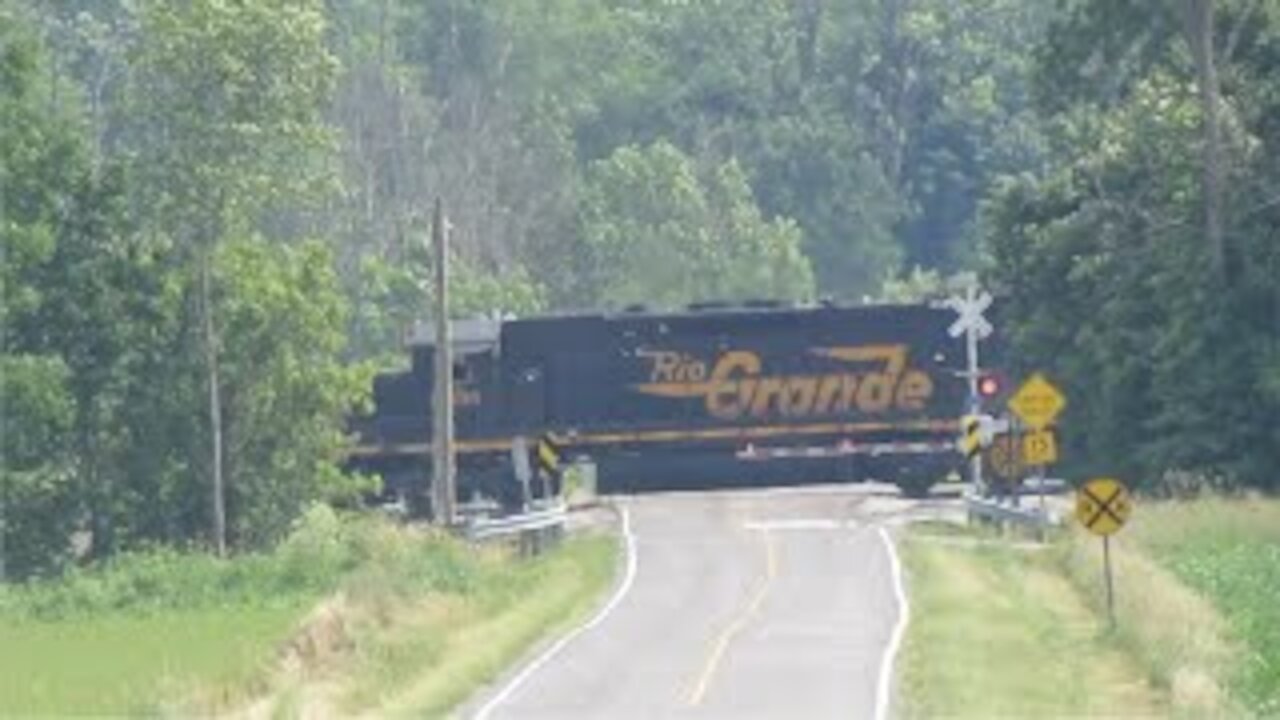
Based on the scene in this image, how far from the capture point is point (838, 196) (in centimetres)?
15625

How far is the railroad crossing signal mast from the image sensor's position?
80988mm

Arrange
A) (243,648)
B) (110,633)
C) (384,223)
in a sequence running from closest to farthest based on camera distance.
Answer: (243,648) → (110,633) → (384,223)

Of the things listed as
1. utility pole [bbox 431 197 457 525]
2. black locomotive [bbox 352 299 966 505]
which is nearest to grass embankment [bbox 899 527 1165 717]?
utility pole [bbox 431 197 457 525]

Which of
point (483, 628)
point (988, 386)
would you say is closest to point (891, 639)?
point (483, 628)

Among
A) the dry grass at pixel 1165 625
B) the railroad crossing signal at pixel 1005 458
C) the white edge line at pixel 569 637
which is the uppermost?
the railroad crossing signal at pixel 1005 458

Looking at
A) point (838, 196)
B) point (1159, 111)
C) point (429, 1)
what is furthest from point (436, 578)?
point (429, 1)

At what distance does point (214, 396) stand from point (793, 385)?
626 inches

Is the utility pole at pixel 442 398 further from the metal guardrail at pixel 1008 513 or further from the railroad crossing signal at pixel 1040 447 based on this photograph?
the railroad crossing signal at pixel 1040 447

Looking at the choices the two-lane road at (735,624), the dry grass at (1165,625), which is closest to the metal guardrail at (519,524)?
the two-lane road at (735,624)

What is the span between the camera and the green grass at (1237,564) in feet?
137

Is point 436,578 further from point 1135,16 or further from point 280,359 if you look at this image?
point 1135,16

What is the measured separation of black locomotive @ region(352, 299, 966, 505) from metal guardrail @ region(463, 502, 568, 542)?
517 inches

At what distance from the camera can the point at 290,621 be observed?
2238 inches

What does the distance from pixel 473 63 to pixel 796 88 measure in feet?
43.6
